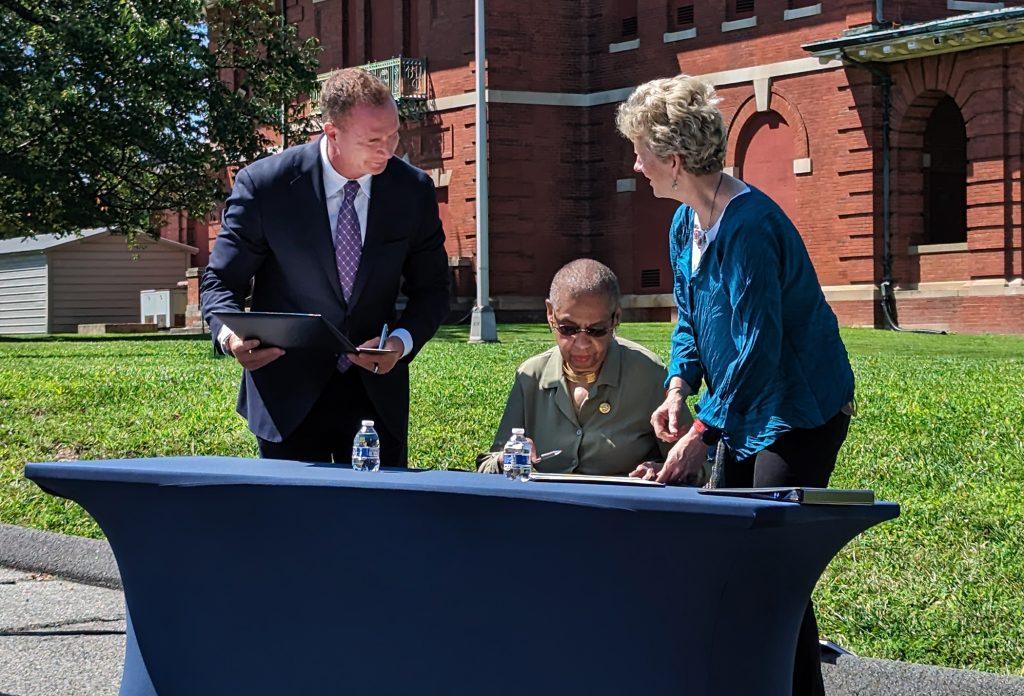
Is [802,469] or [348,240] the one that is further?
[348,240]

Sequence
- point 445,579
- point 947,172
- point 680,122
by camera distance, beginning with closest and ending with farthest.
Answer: point 445,579, point 680,122, point 947,172

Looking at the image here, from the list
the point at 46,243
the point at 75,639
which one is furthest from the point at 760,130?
the point at 75,639

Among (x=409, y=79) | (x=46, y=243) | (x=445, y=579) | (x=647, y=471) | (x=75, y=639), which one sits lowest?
(x=75, y=639)

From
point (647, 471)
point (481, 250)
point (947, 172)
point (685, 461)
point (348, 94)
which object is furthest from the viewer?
point (947, 172)

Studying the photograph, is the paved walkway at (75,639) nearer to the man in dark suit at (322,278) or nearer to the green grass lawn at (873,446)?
the green grass lawn at (873,446)

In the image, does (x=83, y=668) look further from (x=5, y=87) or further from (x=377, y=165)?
(x=5, y=87)

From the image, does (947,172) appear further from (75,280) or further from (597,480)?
(597,480)

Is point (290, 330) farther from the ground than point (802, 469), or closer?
farther from the ground

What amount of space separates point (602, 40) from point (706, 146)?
32014 millimetres

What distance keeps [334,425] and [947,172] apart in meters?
29.4

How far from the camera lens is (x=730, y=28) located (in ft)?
107

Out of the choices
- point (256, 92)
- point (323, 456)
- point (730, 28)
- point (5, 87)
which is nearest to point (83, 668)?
point (323, 456)

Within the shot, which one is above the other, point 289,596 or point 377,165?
point 377,165

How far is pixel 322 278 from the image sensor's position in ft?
15.2
